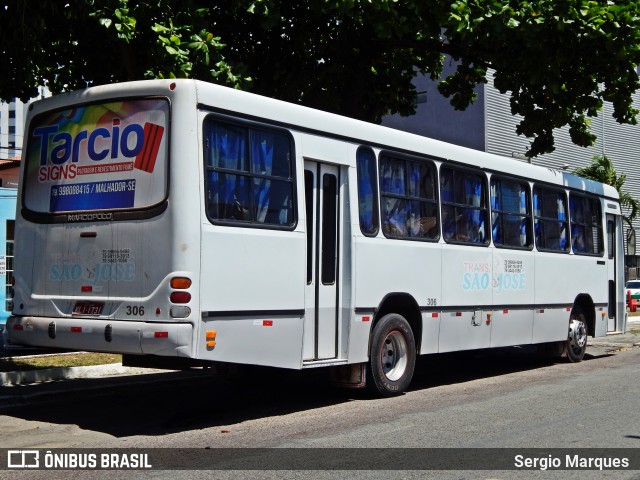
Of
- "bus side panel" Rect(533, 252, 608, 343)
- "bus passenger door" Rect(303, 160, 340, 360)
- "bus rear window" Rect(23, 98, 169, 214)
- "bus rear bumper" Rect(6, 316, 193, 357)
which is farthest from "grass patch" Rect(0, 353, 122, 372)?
"bus side panel" Rect(533, 252, 608, 343)

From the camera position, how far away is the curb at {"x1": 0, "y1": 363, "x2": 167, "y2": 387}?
12.3 meters

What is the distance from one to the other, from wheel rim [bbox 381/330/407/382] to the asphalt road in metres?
0.37

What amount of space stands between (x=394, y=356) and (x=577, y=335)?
592 centimetres

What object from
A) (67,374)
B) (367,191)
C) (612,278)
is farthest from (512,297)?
(67,374)

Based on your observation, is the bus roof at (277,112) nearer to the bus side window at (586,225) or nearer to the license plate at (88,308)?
the license plate at (88,308)

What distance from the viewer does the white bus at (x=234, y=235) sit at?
29.4 feet

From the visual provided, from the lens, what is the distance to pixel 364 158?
1134 cm

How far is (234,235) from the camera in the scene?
927 cm

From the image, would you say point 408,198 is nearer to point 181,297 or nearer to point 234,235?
point 234,235

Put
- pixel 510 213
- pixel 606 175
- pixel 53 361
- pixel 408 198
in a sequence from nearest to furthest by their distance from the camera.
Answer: pixel 408 198 → pixel 510 213 → pixel 53 361 → pixel 606 175

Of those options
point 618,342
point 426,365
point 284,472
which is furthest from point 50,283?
point 618,342

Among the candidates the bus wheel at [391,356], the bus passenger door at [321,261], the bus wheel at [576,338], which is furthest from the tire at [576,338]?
the bus passenger door at [321,261]

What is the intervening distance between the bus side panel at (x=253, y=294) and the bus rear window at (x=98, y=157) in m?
0.87

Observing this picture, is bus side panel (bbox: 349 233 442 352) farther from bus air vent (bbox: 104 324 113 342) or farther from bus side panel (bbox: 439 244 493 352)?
bus air vent (bbox: 104 324 113 342)
